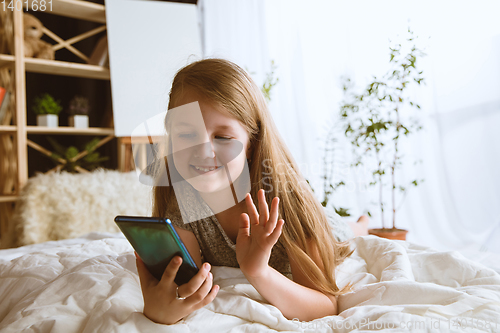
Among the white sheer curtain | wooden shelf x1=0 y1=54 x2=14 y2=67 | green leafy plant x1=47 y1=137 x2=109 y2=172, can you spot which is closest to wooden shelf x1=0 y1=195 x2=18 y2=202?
green leafy plant x1=47 y1=137 x2=109 y2=172

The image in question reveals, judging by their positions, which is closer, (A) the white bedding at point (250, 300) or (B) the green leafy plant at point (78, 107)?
(A) the white bedding at point (250, 300)

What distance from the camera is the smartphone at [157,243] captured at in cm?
47

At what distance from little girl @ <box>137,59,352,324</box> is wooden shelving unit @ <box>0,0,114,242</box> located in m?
1.53

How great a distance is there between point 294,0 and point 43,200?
63.6 inches

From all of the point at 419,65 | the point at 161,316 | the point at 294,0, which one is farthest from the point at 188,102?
the point at 294,0

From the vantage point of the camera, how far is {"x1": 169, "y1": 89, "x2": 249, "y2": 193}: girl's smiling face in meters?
0.68

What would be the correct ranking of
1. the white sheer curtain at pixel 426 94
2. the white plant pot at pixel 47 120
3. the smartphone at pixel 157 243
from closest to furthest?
the smartphone at pixel 157 243, the white sheer curtain at pixel 426 94, the white plant pot at pixel 47 120


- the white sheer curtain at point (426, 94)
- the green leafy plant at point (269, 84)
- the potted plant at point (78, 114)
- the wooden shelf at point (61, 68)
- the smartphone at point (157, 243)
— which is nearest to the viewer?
the smartphone at point (157, 243)

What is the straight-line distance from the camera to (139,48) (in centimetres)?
223

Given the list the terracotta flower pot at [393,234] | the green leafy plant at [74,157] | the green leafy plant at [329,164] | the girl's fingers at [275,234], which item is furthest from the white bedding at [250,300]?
the green leafy plant at [74,157]

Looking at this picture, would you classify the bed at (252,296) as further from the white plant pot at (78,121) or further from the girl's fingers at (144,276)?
the white plant pot at (78,121)

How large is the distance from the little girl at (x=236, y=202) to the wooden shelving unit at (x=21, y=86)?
153cm

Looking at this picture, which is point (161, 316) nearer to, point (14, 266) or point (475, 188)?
point (14, 266)

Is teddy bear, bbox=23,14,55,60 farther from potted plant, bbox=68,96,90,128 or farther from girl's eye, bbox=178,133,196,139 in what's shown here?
girl's eye, bbox=178,133,196,139
